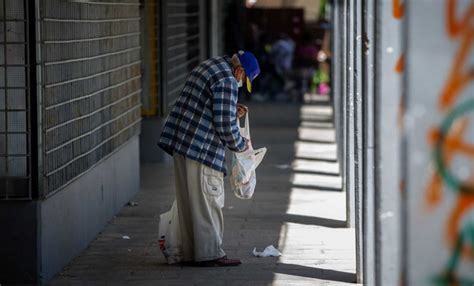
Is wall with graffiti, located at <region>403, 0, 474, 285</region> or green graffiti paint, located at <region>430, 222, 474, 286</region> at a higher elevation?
wall with graffiti, located at <region>403, 0, 474, 285</region>

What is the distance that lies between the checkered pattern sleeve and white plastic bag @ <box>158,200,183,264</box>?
2.84 ft

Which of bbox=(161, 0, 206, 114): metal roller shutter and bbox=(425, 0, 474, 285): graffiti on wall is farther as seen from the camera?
bbox=(161, 0, 206, 114): metal roller shutter

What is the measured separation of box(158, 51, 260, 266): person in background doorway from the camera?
9172 millimetres

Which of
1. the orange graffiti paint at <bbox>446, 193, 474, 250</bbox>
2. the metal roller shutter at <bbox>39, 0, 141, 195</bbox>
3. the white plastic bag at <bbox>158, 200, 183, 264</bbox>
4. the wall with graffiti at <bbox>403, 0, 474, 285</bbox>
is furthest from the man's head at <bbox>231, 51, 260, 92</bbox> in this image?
the orange graffiti paint at <bbox>446, 193, 474, 250</bbox>

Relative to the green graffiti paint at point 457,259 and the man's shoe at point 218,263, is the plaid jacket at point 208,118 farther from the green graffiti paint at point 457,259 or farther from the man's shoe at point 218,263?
the green graffiti paint at point 457,259

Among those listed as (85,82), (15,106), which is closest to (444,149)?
(15,106)

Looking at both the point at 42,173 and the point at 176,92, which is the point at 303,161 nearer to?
the point at 176,92

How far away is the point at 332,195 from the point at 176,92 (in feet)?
14.2

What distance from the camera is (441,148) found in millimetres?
4309

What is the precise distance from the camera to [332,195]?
46.9 ft

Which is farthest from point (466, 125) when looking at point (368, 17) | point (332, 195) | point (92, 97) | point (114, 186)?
point (332, 195)

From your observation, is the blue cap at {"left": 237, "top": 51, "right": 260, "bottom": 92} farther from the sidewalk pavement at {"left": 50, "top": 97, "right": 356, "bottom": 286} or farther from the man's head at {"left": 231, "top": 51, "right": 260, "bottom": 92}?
the sidewalk pavement at {"left": 50, "top": 97, "right": 356, "bottom": 286}

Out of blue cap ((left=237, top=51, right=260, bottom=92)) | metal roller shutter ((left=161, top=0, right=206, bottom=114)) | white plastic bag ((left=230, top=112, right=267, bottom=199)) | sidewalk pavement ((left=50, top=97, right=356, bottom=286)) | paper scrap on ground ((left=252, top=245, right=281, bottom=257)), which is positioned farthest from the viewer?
metal roller shutter ((left=161, top=0, right=206, bottom=114))

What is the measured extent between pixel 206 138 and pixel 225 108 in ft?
0.98
